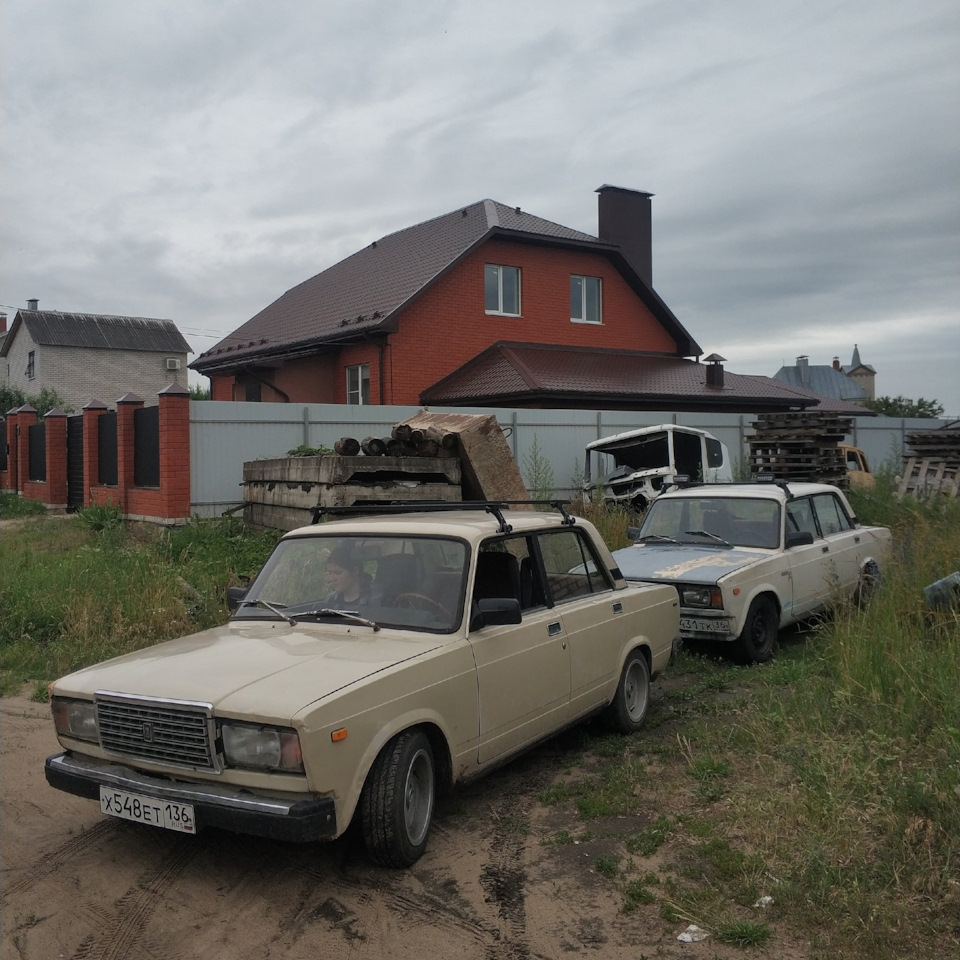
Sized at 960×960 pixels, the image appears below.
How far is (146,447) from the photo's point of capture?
48.3ft

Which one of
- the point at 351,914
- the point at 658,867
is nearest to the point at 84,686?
the point at 351,914

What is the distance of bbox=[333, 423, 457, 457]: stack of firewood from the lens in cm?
1161

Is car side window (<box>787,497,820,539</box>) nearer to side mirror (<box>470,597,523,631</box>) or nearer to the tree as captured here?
side mirror (<box>470,597,523,631</box>)

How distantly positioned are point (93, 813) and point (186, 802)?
A: 145 centimetres

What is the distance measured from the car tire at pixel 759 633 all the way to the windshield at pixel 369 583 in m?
3.80

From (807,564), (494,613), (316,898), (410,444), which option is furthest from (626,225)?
(316,898)

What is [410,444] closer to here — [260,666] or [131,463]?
[131,463]

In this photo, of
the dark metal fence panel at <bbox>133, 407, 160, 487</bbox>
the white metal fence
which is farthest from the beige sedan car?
the dark metal fence panel at <bbox>133, 407, 160, 487</bbox>

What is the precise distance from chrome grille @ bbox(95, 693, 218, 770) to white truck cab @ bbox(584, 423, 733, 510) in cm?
1185

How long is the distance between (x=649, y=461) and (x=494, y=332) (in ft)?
28.4

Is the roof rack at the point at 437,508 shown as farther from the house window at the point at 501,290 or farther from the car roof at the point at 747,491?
the house window at the point at 501,290

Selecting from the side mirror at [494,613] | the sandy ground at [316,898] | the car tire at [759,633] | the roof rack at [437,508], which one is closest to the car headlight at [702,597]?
the car tire at [759,633]

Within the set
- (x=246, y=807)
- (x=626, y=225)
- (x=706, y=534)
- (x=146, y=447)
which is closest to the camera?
(x=246, y=807)

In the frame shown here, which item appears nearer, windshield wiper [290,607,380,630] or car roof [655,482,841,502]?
windshield wiper [290,607,380,630]
